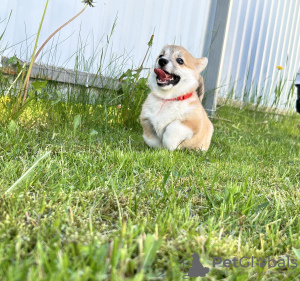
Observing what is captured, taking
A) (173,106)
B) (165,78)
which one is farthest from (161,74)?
(173,106)

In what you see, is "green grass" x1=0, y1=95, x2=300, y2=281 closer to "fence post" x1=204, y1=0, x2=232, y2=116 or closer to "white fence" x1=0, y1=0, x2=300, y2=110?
"white fence" x1=0, y1=0, x2=300, y2=110

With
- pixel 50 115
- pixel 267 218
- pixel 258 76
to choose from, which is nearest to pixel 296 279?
pixel 267 218

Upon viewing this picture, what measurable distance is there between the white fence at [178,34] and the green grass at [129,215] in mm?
1417

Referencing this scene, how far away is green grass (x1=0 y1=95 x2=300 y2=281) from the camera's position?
2.37 feet

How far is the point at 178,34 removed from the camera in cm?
418

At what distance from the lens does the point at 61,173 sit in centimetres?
136

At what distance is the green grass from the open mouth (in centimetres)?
50

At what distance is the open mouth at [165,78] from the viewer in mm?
2127

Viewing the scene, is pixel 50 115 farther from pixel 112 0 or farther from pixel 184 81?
pixel 112 0

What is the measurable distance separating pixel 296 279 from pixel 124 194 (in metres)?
0.60

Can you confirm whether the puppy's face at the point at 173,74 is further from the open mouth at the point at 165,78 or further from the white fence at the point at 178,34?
the white fence at the point at 178,34

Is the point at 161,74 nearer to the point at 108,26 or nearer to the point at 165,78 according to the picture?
the point at 165,78

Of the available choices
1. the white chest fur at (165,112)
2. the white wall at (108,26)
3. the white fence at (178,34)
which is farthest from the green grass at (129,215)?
the white wall at (108,26)

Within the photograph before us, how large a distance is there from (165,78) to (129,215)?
126cm
